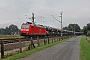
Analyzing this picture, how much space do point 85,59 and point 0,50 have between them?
6.44 meters

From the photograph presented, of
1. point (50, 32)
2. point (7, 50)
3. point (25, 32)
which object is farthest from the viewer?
point (50, 32)

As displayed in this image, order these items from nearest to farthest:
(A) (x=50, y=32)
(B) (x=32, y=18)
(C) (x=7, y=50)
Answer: (C) (x=7, y=50)
(B) (x=32, y=18)
(A) (x=50, y=32)

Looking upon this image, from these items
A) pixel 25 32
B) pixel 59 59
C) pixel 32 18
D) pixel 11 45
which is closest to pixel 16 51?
pixel 11 45

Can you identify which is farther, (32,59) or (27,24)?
(27,24)

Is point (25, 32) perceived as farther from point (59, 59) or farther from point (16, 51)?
point (59, 59)

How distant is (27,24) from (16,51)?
31013mm

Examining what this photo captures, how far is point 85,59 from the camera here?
46.9ft

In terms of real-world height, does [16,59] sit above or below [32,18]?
below

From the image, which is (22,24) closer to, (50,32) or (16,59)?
(50,32)

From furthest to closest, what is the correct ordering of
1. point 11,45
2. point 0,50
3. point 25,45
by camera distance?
point 25,45, point 11,45, point 0,50

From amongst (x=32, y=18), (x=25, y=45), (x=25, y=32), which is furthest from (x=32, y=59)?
(x=32, y=18)

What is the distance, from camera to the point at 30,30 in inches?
1945

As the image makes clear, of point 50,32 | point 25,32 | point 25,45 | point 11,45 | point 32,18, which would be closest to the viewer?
point 11,45

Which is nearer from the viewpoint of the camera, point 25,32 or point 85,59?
point 85,59
